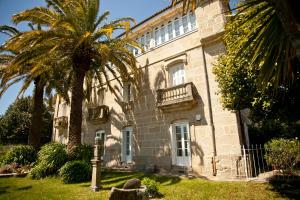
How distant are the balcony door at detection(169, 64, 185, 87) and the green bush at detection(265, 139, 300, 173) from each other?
22.0ft

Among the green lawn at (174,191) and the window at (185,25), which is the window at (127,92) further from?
the green lawn at (174,191)

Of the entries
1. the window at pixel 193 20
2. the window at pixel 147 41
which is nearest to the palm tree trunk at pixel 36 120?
the window at pixel 147 41

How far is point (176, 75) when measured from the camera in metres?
14.3

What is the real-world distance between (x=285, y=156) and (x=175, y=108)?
20.2 ft

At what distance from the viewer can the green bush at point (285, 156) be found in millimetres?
8914

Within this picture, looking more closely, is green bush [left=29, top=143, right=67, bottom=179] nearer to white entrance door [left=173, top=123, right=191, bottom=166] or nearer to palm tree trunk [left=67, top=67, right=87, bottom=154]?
palm tree trunk [left=67, top=67, right=87, bottom=154]

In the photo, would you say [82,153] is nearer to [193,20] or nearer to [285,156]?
[285,156]

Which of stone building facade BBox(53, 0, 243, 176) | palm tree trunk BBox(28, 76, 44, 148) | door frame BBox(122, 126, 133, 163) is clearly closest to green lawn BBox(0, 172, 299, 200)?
stone building facade BBox(53, 0, 243, 176)

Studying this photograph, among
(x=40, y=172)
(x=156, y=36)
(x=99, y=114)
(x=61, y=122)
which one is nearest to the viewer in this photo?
(x=40, y=172)

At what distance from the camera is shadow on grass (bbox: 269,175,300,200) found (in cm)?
704

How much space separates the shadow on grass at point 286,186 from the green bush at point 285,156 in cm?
48

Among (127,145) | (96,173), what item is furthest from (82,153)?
(127,145)

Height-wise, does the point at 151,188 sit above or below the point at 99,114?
below

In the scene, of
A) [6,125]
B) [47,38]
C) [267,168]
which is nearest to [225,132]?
[267,168]
